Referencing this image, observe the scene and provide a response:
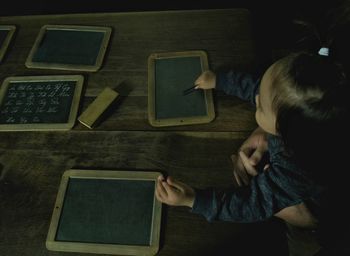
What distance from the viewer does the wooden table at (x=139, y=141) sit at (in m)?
0.78

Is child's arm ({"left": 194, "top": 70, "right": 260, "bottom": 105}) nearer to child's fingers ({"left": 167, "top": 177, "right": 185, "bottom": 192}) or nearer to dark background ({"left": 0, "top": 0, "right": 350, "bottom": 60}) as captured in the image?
child's fingers ({"left": 167, "top": 177, "right": 185, "bottom": 192})

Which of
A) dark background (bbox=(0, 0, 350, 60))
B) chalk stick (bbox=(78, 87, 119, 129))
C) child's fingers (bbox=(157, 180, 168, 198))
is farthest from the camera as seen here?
dark background (bbox=(0, 0, 350, 60))

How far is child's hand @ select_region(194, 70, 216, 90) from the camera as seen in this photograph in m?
1.01

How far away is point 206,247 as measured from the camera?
0.76m

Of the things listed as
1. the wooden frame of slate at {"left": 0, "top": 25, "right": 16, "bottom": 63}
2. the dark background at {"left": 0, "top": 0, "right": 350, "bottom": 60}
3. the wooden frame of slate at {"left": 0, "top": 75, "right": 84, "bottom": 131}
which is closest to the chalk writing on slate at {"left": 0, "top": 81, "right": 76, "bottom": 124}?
the wooden frame of slate at {"left": 0, "top": 75, "right": 84, "bottom": 131}

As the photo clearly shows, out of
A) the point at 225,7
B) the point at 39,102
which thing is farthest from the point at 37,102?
the point at 225,7

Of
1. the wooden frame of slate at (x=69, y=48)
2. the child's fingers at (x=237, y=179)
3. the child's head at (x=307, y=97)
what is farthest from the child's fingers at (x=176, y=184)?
the wooden frame of slate at (x=69, y=48)

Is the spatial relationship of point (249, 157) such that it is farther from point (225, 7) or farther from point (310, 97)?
point (225, 7)

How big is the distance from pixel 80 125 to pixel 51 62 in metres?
0.29

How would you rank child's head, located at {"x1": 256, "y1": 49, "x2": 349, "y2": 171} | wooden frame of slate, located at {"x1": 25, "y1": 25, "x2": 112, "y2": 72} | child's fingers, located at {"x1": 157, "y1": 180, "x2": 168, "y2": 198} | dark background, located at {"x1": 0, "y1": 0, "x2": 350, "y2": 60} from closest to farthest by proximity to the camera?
child's head, located at {"x1": 256, "y1": 49, "x2": 349, "y2": 171}, child's fingers, located at {"x1": 157, "y1": 180, "x2": 168, "y2": 198}, wooden frame of slate, located at {"x1": 25, "y1": 25, "x2": 112, "y2": 72}, dark background, located at {"x1": 0, "y1": 0, "x2": 350, "y2": 60}

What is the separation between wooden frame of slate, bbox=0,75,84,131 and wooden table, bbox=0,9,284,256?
0.03 m

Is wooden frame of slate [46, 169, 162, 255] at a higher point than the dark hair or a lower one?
lower

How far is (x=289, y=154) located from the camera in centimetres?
83

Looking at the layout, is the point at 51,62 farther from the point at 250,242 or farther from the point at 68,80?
the point at 250,242
